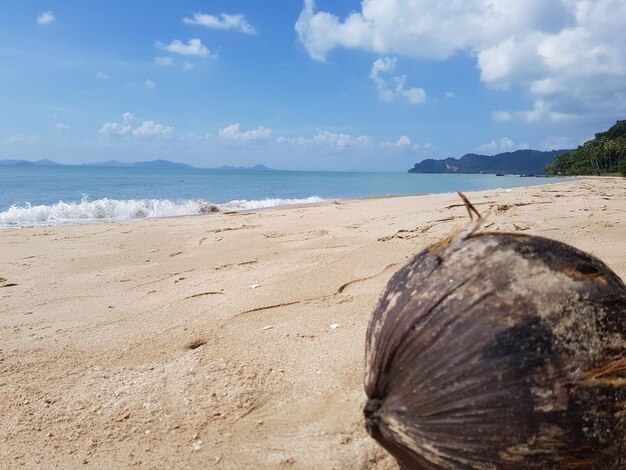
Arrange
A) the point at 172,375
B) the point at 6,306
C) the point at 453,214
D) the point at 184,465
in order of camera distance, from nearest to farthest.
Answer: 1. the point at 184,465
2. the point at 172,375
3. the point at 6,306
4. the point at 453,214

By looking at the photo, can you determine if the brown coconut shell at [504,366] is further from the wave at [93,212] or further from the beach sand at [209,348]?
the wave at [93,212]

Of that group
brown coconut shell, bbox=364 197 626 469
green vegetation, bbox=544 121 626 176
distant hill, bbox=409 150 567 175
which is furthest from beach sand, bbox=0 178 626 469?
distant hill, bbox=409 150 567 175

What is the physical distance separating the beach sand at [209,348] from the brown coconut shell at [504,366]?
1.92ft

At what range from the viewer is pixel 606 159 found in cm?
7106

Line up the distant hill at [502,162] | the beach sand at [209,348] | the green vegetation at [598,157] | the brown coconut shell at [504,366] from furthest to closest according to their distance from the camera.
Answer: the distant hill at [502,162] → the green vegetation at [598,157] → the beach sand at [209,348] → the brown coconut shell at [504,366]

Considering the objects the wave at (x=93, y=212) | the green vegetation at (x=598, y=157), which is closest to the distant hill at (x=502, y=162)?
the green vegetation at (x=598, y=157)

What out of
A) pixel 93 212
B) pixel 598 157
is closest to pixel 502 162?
pixel 598 157

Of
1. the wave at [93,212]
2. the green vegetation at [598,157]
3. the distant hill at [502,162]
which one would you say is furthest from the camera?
the distant hill at [502,162]

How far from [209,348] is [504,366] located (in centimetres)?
199

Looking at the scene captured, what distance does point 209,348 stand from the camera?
9.34 feet

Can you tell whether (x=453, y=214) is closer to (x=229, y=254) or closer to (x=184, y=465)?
(x=229, y=254)

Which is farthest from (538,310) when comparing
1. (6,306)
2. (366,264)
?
(6,306)

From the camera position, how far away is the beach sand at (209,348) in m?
1.99

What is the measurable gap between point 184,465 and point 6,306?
3.19 meters
